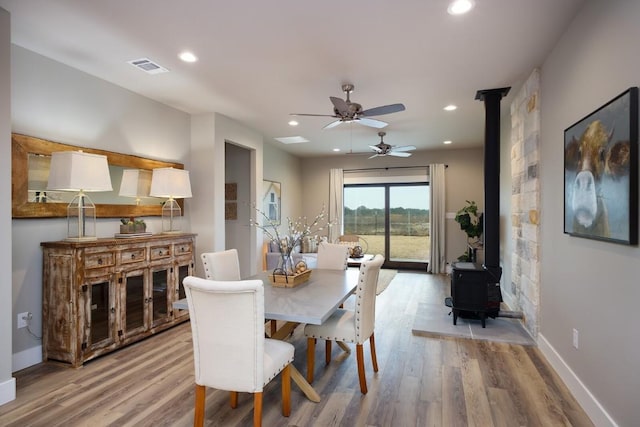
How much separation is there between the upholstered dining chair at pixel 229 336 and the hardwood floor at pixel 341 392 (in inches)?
17.2

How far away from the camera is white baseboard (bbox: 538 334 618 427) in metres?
2.07

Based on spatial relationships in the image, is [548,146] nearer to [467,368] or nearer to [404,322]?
[467,368]

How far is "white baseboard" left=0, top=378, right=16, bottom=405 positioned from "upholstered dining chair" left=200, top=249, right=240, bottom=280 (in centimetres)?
147

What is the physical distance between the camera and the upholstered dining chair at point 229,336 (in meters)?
1.81

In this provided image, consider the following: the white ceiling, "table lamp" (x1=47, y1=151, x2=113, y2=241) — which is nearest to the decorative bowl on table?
"table lamp" (x1=47, y1=151, x2=113, y2=241)

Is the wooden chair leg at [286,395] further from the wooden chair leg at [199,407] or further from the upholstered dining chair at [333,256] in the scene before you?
the upholstered dining chair at [333,256]

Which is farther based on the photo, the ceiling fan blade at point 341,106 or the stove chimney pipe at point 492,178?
the stove chimney pipe at point 492,178

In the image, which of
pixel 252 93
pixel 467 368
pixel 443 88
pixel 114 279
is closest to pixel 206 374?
pixel 114 279

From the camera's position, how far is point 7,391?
240 centimetres

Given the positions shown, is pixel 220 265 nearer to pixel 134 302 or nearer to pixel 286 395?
pixel 134 302

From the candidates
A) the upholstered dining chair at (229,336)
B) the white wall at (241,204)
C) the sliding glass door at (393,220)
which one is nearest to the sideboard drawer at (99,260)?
the upholstered dining chair at (229,336)

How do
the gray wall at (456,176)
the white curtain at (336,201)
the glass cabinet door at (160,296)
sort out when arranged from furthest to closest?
the white curtain at (336,201), the gray wall at (456,176), the glass cabinet door at (160,296)

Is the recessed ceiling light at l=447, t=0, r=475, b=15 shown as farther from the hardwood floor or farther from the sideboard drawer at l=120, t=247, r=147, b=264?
the sideboard drawer at l=120, t=247, r=147, b=264

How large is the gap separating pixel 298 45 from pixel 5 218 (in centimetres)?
252
